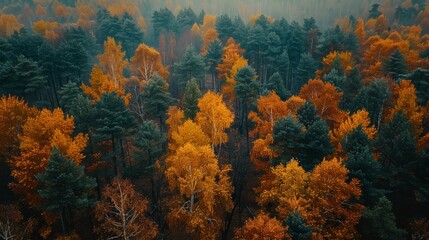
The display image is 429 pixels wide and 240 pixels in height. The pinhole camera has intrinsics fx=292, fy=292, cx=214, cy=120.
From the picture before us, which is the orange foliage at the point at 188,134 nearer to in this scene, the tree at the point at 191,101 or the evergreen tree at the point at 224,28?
the tree at the point at 191,101

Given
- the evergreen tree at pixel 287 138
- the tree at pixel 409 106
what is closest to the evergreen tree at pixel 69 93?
the evergreen tree at pixel 287 138

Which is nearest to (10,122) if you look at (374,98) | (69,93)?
(69,93)

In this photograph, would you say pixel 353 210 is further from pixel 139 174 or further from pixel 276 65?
pixel 276 65

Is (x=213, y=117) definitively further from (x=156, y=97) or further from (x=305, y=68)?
(x=305, y=68)

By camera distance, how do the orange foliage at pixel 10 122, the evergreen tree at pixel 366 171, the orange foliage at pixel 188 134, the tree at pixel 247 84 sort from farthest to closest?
1. the tree at pixel 247 84
2. the orange foliage at pixel 188 134
3. the orange foliage at pixel 10 122
4. the evergreen tree at pixel 366 171

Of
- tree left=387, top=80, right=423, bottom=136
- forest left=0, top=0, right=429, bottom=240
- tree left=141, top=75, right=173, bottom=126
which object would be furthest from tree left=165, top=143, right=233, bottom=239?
tree left=387, top=80, right=423, bottom=136

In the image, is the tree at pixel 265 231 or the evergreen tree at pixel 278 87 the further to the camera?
the evergreen tree at pixel 278 87

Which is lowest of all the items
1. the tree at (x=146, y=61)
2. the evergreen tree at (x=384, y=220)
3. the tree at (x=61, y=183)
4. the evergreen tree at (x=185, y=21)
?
the evergreen tree at (x=384, y=220)

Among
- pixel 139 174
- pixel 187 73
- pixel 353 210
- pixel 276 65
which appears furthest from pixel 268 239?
pixel 276 65
